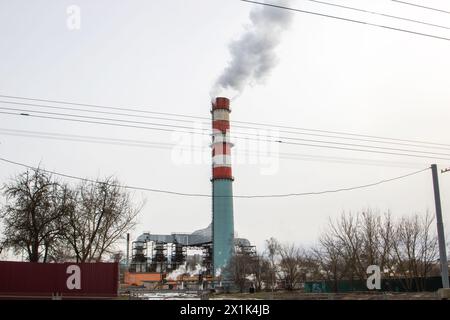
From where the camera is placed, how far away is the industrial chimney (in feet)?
221

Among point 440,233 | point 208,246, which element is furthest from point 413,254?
point 208,246

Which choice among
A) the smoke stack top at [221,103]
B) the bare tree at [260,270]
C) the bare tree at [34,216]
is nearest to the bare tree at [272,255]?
the bare tree at [260,270]

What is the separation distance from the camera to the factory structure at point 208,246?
6769cm

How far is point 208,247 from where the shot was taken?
9388 cm

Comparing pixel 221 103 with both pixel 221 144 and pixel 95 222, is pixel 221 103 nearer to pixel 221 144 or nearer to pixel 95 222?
pixel 221 144

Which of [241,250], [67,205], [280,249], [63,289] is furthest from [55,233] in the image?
[241,250]

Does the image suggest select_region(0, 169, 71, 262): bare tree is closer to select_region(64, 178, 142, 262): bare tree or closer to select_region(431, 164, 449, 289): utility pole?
select_region(64, 178, 142, 262): bare tree

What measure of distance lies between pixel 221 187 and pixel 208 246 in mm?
29824

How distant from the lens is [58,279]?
102 ft

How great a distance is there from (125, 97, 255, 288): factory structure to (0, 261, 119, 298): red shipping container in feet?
109

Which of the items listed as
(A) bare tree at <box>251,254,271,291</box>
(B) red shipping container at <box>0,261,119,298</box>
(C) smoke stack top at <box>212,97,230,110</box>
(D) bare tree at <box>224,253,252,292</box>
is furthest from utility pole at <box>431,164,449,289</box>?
(D) bare tree at <box>224,253,252,292</box>

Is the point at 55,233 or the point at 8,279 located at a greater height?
the point at 55,233
